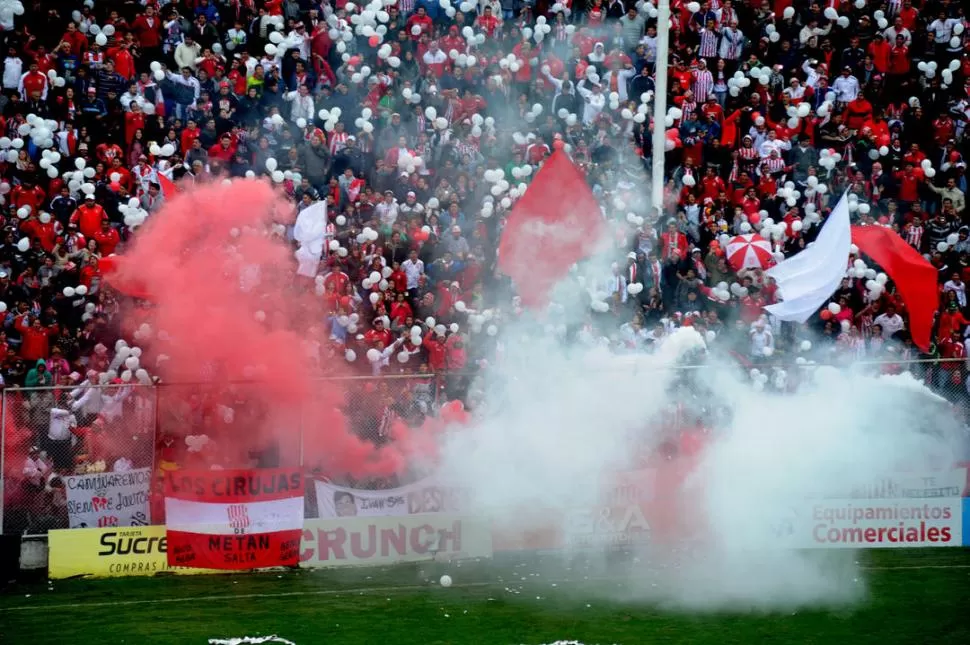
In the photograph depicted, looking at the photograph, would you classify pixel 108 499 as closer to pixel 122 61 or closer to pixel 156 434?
pixel 156 434

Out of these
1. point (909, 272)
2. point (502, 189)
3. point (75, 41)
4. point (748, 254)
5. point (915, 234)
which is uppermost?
point (75, 41)

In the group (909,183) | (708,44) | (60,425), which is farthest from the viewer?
(708,44)

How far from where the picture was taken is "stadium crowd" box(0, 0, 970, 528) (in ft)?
61.8

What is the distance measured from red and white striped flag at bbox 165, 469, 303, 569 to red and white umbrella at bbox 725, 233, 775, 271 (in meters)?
6.84

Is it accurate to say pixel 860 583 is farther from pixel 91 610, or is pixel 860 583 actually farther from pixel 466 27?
pixel 466 27

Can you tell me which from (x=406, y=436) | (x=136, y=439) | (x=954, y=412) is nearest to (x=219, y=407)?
(x=136, y=439)

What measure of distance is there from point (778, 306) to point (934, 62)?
24.2 feet

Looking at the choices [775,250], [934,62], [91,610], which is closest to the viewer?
[91,610]

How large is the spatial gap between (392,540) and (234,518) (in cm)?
166

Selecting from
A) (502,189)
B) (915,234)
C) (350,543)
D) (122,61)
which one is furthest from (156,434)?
(915,234)

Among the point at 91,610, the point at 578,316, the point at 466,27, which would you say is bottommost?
the point at 91,610

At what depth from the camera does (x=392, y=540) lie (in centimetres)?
1638

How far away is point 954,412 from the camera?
16672 millimetres

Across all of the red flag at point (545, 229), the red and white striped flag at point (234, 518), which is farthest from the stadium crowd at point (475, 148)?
the red and white striped flag at point (234, 518)
